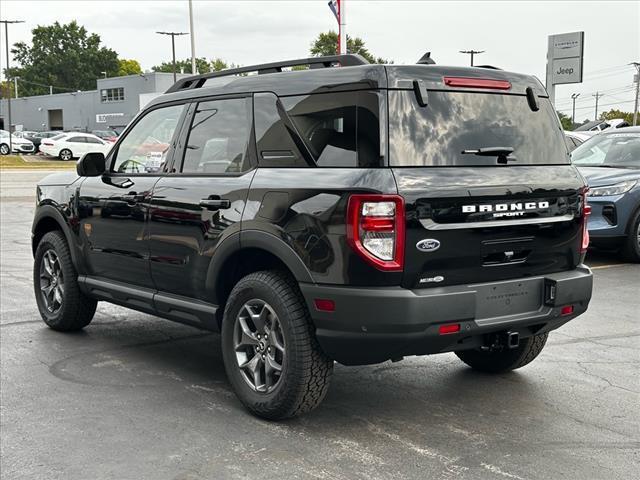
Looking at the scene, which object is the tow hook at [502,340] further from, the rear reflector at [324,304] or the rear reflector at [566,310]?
the rear reflector at [324,304]

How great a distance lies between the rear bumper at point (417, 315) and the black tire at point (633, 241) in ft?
20.7

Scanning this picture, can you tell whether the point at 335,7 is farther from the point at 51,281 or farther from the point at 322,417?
the point at 322,417

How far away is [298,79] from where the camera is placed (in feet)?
14.8

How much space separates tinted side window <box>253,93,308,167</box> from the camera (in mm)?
4422

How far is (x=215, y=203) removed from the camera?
476cm

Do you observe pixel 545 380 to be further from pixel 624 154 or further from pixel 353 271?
pixel 624 154

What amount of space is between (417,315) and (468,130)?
3.61 feet

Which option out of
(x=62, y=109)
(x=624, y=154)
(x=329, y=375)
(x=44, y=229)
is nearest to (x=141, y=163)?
(x=44, y=229)

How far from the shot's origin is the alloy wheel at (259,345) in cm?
441

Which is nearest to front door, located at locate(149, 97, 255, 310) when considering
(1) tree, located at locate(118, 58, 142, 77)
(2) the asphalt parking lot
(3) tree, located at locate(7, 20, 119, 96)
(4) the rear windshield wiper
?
(2) the asphalt parking lot

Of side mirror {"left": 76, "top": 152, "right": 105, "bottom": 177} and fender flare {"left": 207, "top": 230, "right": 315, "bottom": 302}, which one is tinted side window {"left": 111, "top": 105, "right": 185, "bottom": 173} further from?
fender flare {"left": 207, "top": 230, "right": 315, "bottom": 302}

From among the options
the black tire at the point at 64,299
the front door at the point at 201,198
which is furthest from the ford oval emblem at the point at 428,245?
the black tire at the point at 64,299

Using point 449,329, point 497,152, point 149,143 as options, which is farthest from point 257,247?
point 149,143

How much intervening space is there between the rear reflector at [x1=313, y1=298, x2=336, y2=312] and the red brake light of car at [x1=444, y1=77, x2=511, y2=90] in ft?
4.43
